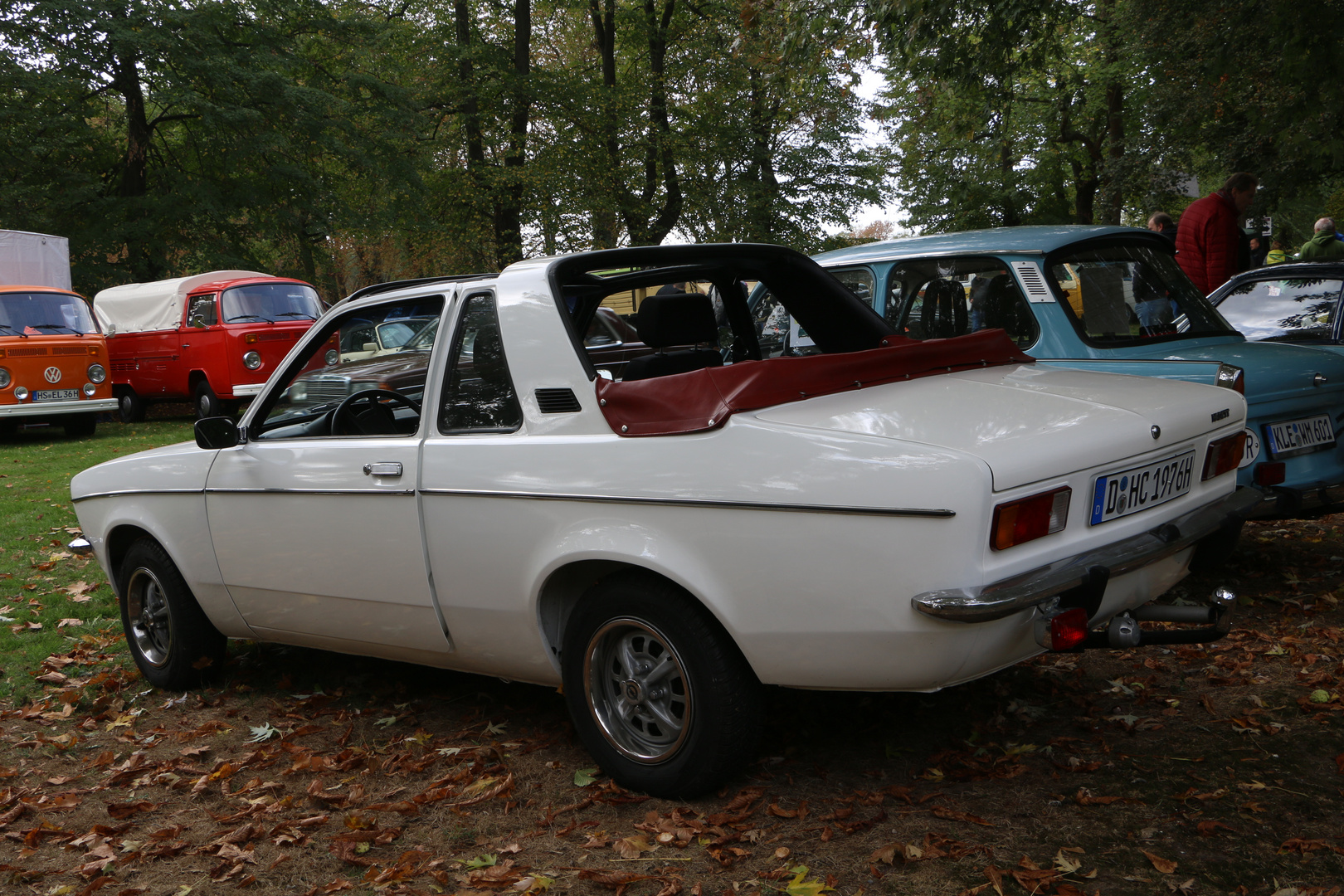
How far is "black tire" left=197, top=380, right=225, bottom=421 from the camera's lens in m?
17.0

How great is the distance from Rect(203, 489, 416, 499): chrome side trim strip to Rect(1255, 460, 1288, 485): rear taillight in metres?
3.91

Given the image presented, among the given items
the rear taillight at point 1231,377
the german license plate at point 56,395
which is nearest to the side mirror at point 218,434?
the rear taillight at point 1231,377

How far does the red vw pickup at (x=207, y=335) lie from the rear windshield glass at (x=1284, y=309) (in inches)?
522

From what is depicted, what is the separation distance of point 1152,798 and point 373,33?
89.2 ft

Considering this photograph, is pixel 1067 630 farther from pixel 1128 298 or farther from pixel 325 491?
pixel 1128 298

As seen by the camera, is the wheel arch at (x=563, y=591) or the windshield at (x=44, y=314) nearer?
the wheel arch at (x=563, y=591)

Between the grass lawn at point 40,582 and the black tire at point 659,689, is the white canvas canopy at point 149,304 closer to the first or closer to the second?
the grass lawn at point 40,582

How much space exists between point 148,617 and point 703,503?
3334 millimetres

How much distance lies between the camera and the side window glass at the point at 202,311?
668 inches

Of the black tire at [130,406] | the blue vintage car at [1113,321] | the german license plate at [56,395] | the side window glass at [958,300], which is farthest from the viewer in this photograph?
the black tire at [130,406]

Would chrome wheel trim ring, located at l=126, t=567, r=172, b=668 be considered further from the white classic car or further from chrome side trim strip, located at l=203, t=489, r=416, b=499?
chrome side trim strip, located at l=203, t=489, r=416, b=499

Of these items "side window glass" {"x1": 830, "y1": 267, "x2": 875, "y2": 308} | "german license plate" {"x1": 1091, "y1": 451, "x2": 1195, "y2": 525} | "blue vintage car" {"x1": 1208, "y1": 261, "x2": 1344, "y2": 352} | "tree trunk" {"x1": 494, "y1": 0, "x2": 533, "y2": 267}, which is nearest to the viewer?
"german license plate" {"x1": 1091, "y1": 451, "x2": 1195, "y2": 525}

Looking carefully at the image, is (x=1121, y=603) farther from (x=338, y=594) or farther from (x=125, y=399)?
(x=125, y=399)

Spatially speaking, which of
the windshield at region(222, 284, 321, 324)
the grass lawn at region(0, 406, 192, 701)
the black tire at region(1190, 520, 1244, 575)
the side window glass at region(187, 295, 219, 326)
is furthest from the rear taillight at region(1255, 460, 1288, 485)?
the side window glass at region(187, 295, 219, 326)
